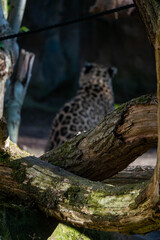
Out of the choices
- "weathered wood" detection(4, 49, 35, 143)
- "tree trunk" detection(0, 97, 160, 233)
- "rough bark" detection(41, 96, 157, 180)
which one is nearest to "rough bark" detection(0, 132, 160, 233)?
"tree trunk" detection(0, 97, 160, 233)

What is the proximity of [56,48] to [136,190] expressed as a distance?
31.3ft

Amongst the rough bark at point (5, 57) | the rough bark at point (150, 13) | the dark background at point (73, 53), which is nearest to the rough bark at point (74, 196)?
A: the rough bark at point (150, 13)

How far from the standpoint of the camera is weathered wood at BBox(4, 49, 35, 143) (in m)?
4.91

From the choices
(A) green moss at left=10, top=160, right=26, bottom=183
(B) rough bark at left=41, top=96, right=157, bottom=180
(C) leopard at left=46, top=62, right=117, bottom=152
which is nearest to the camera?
(B) rough bark at left=41, top=96, right=157, bottom=180

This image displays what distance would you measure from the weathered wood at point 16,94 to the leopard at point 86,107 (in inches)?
24.7

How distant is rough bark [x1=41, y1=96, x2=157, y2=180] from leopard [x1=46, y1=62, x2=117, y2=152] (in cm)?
197

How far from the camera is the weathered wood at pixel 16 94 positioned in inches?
193

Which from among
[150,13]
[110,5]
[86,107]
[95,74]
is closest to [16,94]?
[86,107]

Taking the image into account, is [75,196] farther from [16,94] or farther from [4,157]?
[16,94]

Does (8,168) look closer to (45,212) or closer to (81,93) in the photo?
(45,212)

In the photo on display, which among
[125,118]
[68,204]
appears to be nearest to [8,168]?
[68,204]

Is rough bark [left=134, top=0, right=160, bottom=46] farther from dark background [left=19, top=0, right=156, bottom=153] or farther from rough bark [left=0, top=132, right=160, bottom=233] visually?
dark background [left=19, top=0, right=156, bottom=153]

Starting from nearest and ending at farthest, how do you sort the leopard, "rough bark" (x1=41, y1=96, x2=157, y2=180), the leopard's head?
1. "rough bark" (x1=41, y1=96, x2=157, y2=180)
2. the leopard
3. the leopard's head

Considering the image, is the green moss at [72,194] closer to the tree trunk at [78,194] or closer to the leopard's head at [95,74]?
the tree trunk at [78,194]
